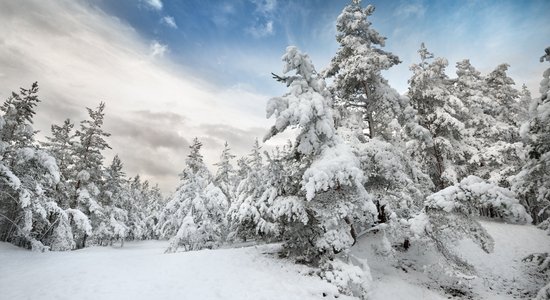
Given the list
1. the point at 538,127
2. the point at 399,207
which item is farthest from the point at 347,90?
the point at 538,127

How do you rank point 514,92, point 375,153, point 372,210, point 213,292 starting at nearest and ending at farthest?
point 213,292 < point 372,210 < point 375,153 < point 514,92

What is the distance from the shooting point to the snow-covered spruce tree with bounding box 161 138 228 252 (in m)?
24.4

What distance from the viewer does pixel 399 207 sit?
15.5 metres

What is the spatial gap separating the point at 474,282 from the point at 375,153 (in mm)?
7809

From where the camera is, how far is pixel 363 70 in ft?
52.1

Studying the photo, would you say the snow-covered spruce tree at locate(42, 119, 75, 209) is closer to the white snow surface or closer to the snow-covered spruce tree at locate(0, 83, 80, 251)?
the snow-covered spruce tree at locate(0, 83, 80, 251)

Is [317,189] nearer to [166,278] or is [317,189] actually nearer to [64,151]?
[166,278]

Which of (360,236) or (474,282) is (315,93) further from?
(474,282)

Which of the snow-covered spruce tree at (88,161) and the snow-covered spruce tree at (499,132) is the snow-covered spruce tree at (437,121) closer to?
the snow-covered spruce tree at (499,132)

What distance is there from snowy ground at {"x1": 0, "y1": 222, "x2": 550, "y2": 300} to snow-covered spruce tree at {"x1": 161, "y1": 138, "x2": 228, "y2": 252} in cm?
825

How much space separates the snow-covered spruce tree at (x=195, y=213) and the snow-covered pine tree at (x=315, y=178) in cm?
1274

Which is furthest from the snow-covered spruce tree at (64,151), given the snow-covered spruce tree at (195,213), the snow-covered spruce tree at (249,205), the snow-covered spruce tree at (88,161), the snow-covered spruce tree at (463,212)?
the snow-covered spruce tree at (463,212)

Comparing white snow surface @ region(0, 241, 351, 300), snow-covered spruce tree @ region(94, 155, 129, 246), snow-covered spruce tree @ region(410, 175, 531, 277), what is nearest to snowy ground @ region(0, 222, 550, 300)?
white snow surface @ region(0, 241, 351, 300)

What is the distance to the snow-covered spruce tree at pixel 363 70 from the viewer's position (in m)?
15.9
